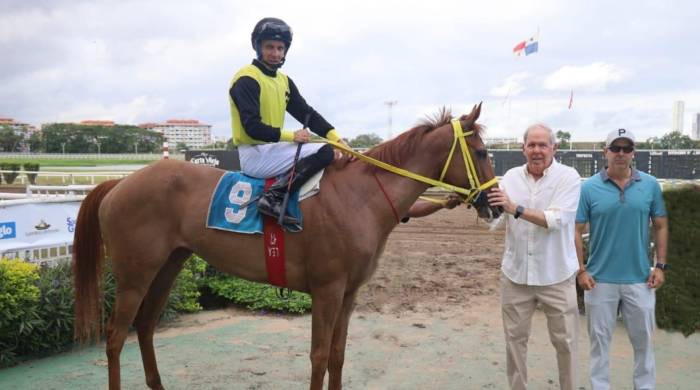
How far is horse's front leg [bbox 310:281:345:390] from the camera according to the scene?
332 cm

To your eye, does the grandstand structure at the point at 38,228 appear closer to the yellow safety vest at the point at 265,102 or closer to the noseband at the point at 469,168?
the yellow safety vest at the point at 265,102

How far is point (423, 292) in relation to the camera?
670 centimetres

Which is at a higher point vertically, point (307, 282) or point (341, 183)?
point (341, 183)

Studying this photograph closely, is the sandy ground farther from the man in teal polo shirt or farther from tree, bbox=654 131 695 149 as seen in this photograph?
tree, bbox=654 131 695 149

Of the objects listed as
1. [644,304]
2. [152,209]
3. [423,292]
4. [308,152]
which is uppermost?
[308,152]

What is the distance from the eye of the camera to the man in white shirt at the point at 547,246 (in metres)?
3.34

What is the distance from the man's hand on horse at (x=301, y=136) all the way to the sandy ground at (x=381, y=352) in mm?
1981

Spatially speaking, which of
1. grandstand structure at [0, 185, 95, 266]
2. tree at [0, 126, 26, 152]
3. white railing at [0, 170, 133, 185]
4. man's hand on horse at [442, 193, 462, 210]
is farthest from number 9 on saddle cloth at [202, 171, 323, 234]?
tree at [0, 126, 26, 152]

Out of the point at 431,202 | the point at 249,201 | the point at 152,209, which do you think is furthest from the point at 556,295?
the point at 152,209

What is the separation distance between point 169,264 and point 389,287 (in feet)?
11.5

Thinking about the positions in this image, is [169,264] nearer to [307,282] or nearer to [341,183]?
[307,282]

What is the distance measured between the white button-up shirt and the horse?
318 mm

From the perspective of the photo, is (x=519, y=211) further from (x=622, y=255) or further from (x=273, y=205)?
(x=273, y=205)

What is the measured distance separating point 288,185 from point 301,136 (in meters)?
0.35
